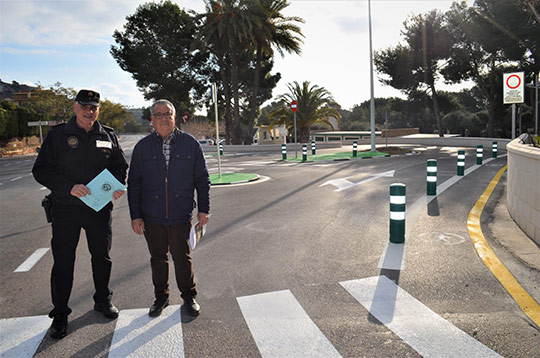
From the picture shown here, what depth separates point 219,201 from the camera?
Result: 10.2 meters

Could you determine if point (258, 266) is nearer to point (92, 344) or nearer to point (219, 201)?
point (92, 344)

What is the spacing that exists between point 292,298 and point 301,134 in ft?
114

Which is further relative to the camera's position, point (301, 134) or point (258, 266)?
point (301, 134)

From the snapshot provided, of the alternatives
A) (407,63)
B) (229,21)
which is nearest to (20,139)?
(229,21)

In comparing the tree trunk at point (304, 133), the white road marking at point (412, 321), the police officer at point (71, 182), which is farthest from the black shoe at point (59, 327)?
the tree trunk at point (304, 133)

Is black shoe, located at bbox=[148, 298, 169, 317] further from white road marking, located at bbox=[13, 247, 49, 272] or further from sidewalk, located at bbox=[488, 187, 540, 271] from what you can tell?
sidewalk, located at bbox=[488, 187, 540, 271]

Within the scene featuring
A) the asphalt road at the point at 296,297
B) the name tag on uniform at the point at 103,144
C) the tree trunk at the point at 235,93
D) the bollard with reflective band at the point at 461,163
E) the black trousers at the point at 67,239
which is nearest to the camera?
the asphalt road at the point at 296,297

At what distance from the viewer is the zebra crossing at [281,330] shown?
3.17 m

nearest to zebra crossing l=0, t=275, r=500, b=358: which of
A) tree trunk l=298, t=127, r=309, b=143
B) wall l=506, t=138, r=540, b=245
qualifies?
wall l=506, t=138, r=540, b=245

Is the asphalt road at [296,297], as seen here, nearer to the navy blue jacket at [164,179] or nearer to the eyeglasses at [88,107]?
the navy blue jacket at [164,179]

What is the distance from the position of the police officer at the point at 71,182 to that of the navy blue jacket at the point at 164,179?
0.78 ft

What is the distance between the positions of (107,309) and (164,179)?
131cm

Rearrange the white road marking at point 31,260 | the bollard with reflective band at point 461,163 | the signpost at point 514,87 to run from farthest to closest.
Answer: the signpost at point 514,87, the bollard with reflective band at point 461,163, the white road marking at point 31,260

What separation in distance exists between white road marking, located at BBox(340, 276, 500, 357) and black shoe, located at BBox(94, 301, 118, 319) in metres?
2.29
